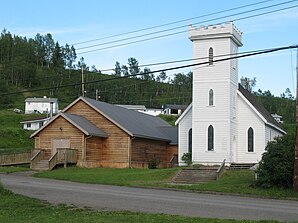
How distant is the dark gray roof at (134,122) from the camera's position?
49.2 meters

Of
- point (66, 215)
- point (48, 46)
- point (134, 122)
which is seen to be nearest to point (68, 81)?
point (48, 46)

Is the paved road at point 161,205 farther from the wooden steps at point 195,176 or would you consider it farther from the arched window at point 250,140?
the arched window at point 250,140

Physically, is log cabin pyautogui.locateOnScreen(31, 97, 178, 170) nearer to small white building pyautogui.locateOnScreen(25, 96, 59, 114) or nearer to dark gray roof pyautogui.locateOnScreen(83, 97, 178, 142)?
dark gray roof pyautogui.locateOnScreen(83, 97, 178, 142)

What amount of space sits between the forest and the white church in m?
92.9

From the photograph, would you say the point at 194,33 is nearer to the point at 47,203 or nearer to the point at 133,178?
the point at 133,178

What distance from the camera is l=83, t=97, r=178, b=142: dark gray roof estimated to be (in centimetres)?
4922

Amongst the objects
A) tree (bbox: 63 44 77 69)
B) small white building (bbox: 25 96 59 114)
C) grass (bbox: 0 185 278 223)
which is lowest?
grass (bbox: 0 185 278 223)

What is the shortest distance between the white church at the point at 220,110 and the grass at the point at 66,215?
85.2 feet

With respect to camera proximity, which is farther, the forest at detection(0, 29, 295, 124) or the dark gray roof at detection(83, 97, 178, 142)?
the forest at detection(0, 29, 295, 124)

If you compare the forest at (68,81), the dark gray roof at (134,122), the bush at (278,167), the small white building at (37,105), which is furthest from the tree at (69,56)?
the bush at (278,167)

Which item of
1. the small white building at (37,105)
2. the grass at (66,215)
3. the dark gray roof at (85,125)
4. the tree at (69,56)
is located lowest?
the grass at (66,215)

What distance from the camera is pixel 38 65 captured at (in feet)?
534

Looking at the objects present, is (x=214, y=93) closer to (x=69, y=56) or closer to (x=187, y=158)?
(x=187, y=158)

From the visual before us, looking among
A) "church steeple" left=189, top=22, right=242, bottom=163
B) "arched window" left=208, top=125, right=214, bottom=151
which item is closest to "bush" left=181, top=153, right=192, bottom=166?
"church steeple" left=189, top=22, right=242, bottom=163
